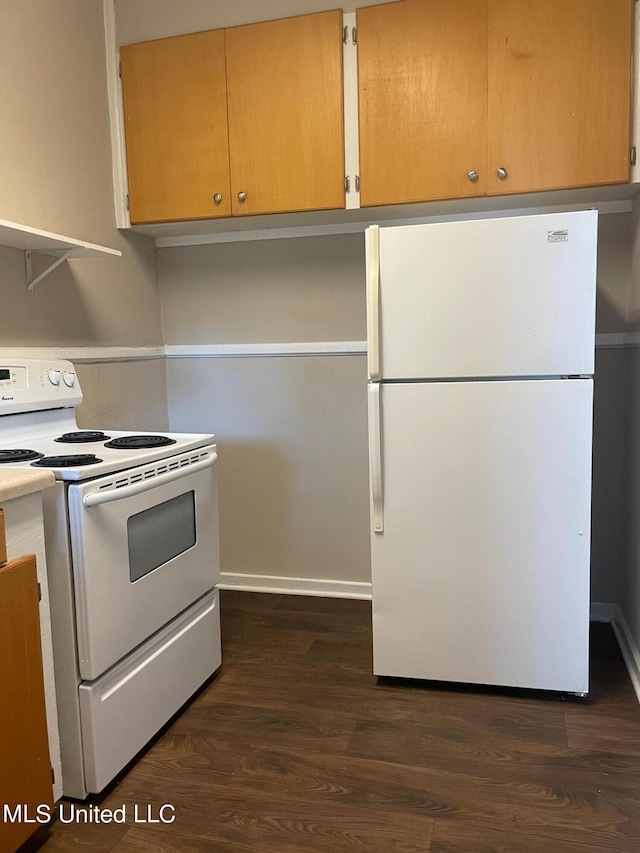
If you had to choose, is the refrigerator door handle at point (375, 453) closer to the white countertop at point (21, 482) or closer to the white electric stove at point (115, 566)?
the white electric stove at point (115, 566)

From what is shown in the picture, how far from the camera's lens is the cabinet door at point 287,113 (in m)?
2.29

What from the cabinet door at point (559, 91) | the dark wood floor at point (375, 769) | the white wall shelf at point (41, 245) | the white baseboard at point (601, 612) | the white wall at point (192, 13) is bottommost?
the dark wood floor at point (375, 769)

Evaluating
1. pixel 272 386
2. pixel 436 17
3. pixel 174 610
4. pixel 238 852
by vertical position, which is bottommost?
pixel 238 852

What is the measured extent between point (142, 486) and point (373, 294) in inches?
35.4

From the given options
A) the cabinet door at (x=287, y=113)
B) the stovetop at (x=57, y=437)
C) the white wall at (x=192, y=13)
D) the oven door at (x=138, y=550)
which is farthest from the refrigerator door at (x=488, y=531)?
the white wall at (x=192, y=13)

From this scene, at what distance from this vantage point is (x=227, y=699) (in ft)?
6.76

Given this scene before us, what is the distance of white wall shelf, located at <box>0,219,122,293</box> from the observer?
183 centimetres

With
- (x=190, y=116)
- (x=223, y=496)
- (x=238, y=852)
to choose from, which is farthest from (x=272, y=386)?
(x=238, y=852)

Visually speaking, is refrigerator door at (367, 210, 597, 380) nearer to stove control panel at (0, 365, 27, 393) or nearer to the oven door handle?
the oven door handle

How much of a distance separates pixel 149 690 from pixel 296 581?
1.21m

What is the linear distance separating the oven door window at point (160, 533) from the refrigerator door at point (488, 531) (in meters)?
0.61

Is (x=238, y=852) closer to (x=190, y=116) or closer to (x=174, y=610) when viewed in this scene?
(x=174, y=610)

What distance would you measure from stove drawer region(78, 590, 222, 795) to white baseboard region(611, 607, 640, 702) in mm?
1395

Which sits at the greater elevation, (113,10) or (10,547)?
(113,10)
